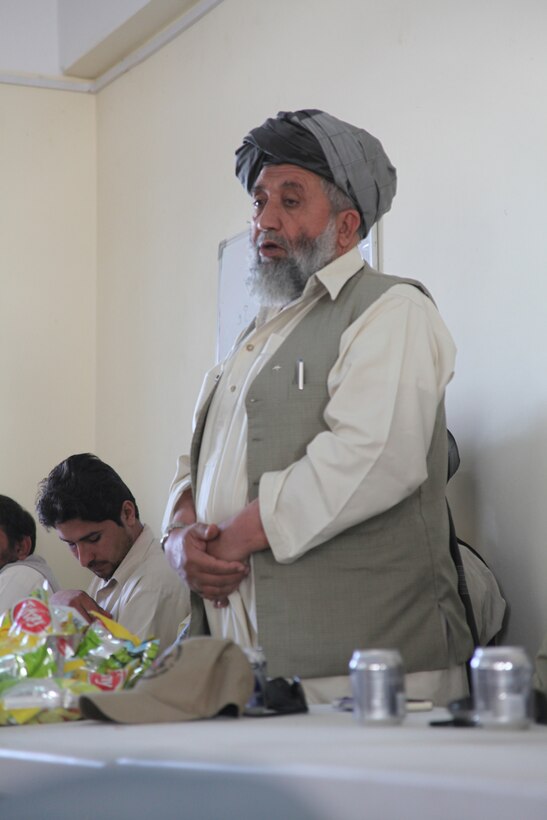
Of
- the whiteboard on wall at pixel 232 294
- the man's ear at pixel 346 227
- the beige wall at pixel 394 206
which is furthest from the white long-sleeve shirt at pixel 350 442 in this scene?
the whiteboard on wall at pixel 232 294

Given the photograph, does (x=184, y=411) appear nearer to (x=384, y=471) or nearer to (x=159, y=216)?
(x=159, y=216)

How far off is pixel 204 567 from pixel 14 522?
7.18 feet

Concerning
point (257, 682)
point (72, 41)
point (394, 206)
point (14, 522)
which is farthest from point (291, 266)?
point (72, 41)

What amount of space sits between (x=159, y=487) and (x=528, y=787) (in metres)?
3.92

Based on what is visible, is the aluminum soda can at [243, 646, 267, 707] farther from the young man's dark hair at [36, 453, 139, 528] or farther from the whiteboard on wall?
the whiteboard on wall

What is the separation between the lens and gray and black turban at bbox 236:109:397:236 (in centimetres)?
259

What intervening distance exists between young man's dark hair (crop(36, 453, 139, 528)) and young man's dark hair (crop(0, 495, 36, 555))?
61 cm

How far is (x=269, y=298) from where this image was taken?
265cm

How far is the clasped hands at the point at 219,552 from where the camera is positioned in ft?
7.37

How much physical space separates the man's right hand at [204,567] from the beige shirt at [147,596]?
1019mm

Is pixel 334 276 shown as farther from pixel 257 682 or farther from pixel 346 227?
pixel 257 682

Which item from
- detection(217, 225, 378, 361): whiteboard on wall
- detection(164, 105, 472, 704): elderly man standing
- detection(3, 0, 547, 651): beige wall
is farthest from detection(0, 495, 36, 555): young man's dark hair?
detection(164, 105, 472, 704): elderly man standing

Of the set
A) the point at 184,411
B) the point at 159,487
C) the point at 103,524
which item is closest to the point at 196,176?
the point at 184,411

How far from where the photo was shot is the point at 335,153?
2.58 m
